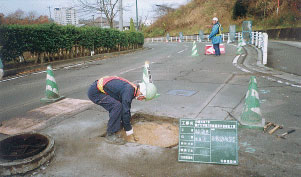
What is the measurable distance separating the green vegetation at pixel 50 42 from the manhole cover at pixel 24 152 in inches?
362

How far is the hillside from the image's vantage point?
28.0 m

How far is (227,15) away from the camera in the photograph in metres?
44.0

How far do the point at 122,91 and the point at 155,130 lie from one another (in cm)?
126

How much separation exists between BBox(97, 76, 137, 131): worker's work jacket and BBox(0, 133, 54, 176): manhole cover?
46.4 inches

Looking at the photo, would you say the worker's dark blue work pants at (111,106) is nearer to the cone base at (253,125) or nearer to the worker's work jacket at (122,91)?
the worker's work jacket at (122,91)

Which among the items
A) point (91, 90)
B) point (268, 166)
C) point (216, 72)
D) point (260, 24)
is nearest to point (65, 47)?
point (216, 72)

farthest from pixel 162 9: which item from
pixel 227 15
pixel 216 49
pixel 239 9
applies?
pixel 216 49

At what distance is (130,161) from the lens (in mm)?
3422

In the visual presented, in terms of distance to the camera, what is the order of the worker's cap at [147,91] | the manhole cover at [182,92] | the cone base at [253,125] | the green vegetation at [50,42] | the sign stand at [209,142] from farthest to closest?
1. the green vegetation at [50,42]
2. the manhole cover at [182,92]
3. the cone base at [253,125]
4. the worker's cap at [147,91]
5. the sign stand at [209,142]

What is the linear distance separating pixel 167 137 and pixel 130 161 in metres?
1.14

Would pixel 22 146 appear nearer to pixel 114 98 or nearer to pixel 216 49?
pixel 114 98

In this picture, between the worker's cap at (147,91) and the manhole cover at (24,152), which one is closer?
the manhole cover at (24,152)

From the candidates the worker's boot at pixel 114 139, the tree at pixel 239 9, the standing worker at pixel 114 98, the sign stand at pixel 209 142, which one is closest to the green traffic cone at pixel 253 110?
the sign stand at pixel 209 142

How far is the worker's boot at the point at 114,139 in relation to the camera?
3996mm
